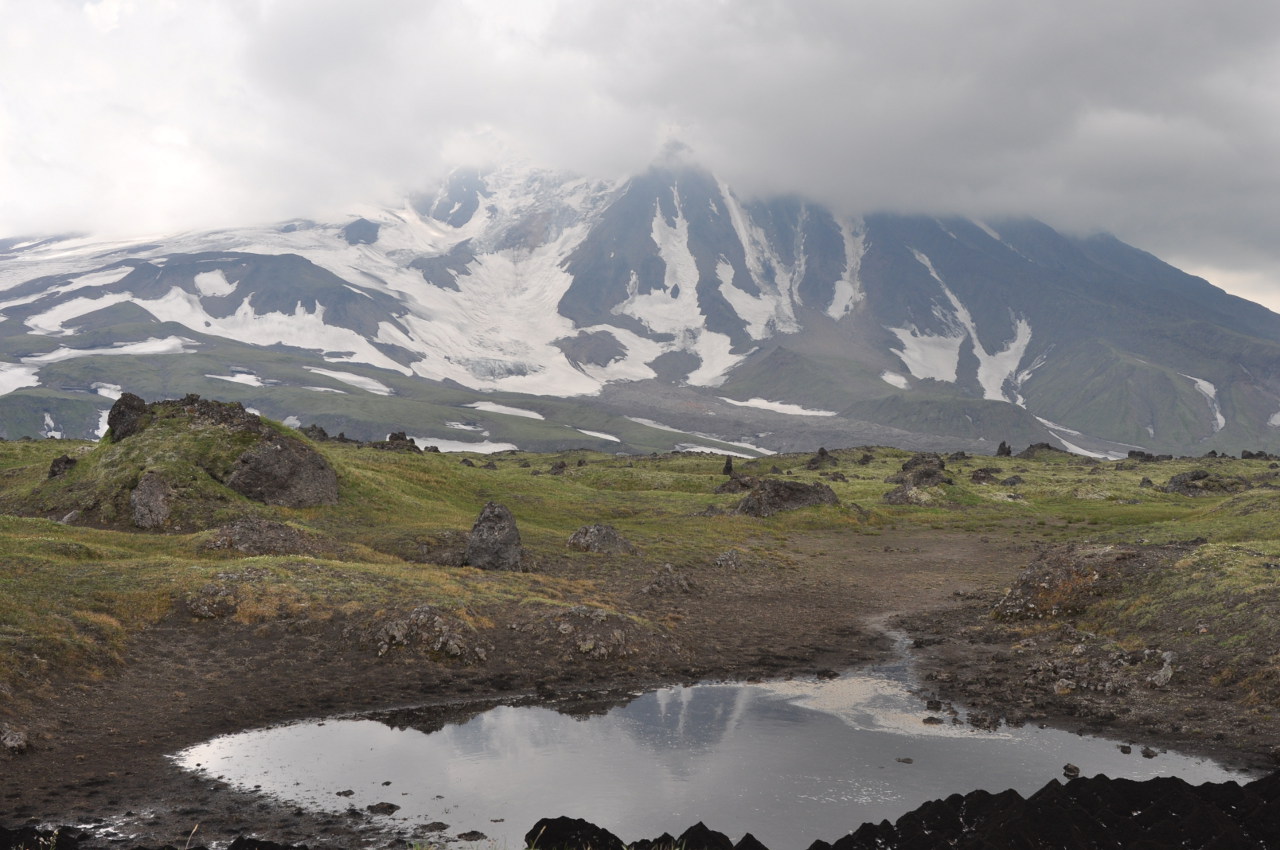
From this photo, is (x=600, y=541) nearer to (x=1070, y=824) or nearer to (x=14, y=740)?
(x=14, y=740)

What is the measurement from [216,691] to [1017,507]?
95.4m

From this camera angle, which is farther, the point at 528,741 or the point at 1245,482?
the point at 1245,482

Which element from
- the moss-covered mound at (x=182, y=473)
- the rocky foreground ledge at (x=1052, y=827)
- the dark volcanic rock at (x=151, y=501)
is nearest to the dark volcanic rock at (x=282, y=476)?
the moss-covered mound at (x=182, y=473)

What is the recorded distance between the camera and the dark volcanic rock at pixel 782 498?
86.9 meters

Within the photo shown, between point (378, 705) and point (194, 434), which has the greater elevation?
point (194, 434)

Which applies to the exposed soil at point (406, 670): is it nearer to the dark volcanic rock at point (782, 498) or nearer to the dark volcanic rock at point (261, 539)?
the dark volcanic rock at point (261, 539)

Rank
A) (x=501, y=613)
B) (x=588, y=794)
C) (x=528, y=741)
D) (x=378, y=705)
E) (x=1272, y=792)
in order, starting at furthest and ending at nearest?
(x=501, y=613) < (x=378, y=705) < (x=528, y=741) < (x=588, y=794) < (x=1272, y=792)

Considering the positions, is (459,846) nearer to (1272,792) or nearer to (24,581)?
(1272,792)

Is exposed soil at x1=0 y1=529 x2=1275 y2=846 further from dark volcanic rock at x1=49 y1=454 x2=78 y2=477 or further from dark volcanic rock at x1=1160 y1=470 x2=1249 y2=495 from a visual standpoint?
dark volcanic rock at x1=1160 y1=470 x2=1249 y2=495

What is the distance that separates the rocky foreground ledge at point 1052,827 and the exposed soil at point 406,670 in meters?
2.61

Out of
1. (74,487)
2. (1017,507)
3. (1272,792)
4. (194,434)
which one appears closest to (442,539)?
(194,434)

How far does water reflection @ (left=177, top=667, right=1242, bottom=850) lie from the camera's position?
2017 centimetres

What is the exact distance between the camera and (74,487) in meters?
59.2

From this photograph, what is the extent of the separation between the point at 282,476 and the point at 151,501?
918cm
